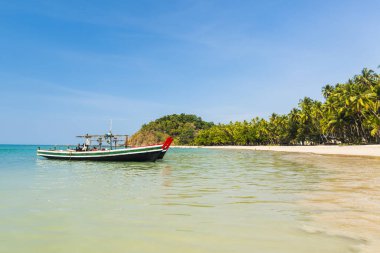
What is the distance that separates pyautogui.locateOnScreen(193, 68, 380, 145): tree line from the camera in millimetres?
63000

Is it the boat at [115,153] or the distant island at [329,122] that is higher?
the distant island at [329,122]

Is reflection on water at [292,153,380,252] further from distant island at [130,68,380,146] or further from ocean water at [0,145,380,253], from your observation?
distant island at [130,68,380,146]

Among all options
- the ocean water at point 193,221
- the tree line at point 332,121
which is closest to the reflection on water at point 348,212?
the ocean water at point 193,221

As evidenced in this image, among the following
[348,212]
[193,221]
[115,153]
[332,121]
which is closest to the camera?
[193,221]

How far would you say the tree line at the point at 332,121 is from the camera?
6300cm

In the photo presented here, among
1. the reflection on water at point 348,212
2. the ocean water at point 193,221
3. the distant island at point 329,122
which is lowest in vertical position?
the ocean water at point 193,221

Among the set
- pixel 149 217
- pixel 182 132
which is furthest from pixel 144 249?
pixel 182 132

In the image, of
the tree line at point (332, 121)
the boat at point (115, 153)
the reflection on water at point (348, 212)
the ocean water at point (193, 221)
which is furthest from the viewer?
the tree line at point (332, 121)

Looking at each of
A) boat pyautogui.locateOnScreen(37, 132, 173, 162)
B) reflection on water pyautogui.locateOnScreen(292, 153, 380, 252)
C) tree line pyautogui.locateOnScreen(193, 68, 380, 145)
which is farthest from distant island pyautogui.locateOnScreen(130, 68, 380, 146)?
reflection on water pyautogui.locateOnScreen(292, 153, 380, 252)

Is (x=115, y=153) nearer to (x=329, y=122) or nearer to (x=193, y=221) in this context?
(x=193, y=221)

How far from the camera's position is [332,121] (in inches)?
2758

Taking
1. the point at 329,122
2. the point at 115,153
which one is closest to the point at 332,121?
the point at 329,122

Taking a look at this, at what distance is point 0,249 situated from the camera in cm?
611

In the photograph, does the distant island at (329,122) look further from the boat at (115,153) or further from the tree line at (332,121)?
the boat at (115,153)
